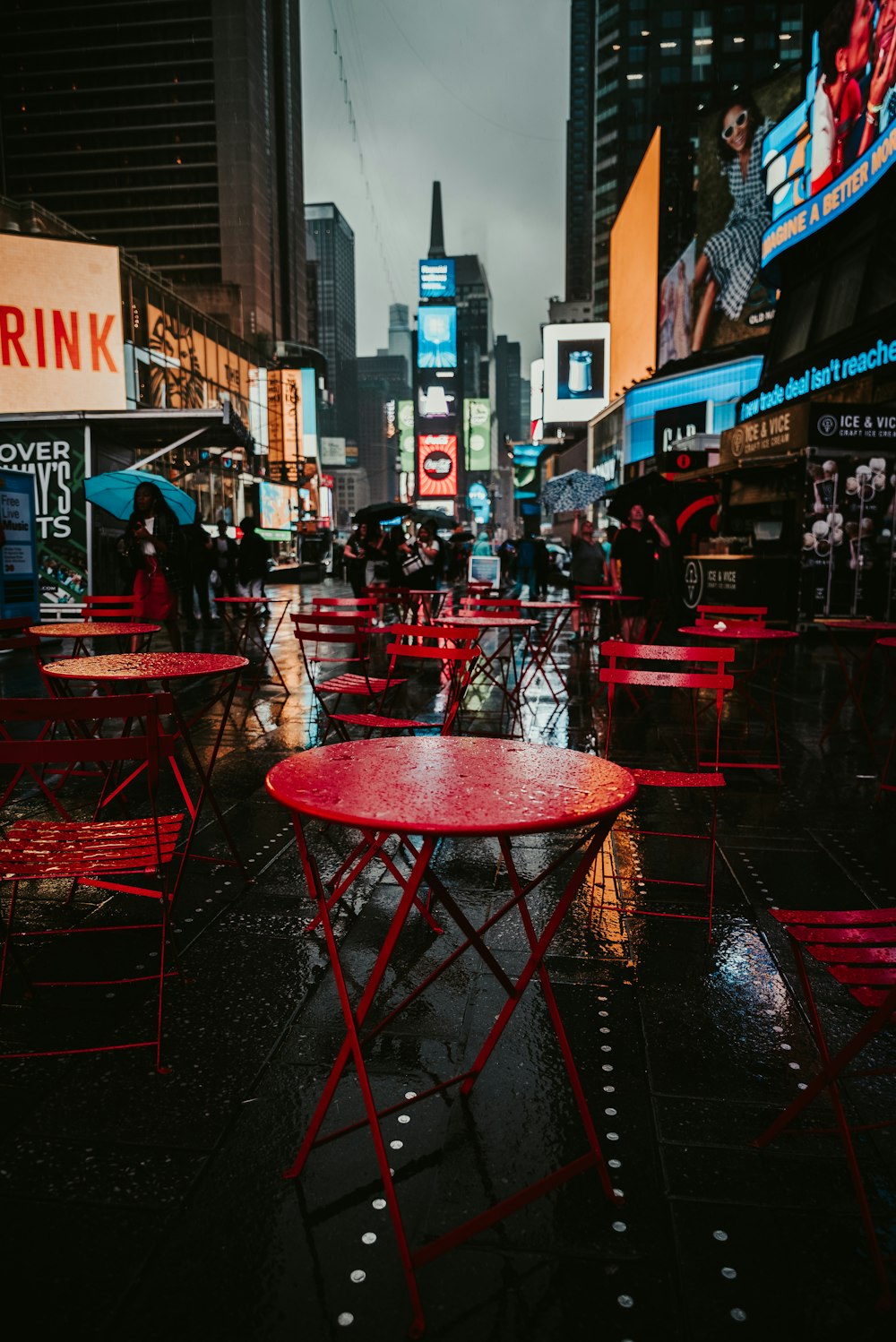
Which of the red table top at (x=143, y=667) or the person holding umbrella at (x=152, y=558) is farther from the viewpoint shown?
the person holding umbrella at (x=152, y=558)

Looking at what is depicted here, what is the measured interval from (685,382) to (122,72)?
87.7 m

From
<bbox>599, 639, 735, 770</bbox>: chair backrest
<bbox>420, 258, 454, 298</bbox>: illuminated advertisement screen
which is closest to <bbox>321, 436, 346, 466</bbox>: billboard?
<bbox>420, 258, 454, 298</bbox>: illuminated advertisement screen

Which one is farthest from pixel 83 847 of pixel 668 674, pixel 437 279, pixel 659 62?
pixel 437 279

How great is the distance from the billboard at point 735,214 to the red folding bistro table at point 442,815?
3386 centimetres

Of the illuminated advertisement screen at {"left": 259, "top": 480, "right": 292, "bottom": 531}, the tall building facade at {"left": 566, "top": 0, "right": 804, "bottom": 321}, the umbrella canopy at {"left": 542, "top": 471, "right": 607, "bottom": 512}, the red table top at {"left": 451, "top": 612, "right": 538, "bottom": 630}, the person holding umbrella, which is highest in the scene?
the tall building facade at {"left": 566, "top": 0, "right": 804, "bottom": 321}

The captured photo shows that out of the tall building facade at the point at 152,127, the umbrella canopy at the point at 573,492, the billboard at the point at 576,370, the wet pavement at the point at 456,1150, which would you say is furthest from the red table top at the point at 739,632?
the tall building facade at the point at 152,127

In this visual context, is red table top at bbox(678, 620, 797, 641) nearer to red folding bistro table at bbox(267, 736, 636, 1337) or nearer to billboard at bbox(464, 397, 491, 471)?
red folding bistro table at bbox(267, 736, 636, 1337)

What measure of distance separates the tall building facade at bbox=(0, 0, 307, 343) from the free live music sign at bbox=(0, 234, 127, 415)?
66416 mm

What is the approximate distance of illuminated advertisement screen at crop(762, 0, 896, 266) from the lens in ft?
48.9

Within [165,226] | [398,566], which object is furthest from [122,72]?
[398,566]

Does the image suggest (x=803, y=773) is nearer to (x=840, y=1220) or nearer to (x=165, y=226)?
(x=840, y=1220)

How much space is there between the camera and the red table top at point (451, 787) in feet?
5.81

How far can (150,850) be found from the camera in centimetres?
261

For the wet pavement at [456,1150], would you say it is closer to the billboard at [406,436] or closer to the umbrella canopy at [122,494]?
the umbrella canopy at [122,494]
